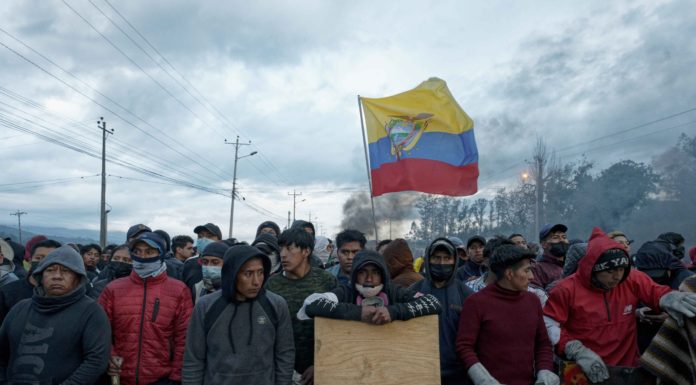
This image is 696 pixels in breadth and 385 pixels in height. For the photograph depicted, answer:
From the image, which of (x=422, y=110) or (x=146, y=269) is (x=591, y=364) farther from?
(x=422, y=110)

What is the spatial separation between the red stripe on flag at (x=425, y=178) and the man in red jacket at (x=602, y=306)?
367 centimetres

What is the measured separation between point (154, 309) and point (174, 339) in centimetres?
30

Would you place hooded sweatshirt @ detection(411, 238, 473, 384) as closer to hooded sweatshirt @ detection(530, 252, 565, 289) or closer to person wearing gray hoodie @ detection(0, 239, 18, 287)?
hooded sweatshirt @ detection(530, 252, 565, 289)

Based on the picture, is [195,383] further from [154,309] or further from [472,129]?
[472,129]

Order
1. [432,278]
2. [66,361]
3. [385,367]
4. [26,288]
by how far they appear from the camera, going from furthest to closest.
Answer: [26,288]
[432,278]
[66,361]
[385,367]

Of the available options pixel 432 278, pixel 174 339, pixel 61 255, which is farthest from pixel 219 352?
pixel 432 278

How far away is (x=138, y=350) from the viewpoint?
3545 millimetres

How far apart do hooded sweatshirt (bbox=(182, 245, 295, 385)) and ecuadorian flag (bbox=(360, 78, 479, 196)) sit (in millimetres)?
4026

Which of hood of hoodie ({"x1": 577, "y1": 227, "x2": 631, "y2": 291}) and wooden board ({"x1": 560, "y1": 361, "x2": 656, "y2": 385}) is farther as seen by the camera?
hood of hoodie ({"x1": 577, "y1": 227, "x2": 631, "y2": 291})

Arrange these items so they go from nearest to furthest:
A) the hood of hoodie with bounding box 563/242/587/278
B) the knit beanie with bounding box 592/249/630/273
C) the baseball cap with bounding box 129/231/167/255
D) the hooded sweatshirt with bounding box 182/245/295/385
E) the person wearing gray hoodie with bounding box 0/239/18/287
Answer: the hooded sweatshirt with bounding box 182/245/295/385 → the knit beanie with bounding box 592/249/630/273 → the baseball cap with bounding box 129/231/167/255 → the hood of hoodie with bounding box 563/242/587/278 → the person wearing gray hoodie with bounding box 0/239/18/287

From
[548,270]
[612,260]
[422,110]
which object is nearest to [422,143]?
[422,110]

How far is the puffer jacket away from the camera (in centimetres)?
354

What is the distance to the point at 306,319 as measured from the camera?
11.4 ft

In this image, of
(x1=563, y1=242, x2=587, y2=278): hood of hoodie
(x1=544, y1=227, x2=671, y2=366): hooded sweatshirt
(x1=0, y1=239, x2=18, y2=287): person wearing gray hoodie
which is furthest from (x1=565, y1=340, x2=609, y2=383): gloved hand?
(x1=0, y1=239, x2=18, y2=287): person wearing gray hoodie
